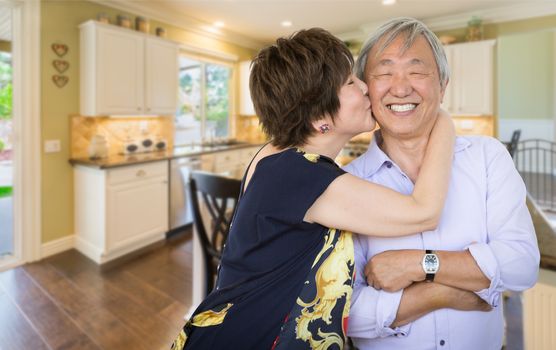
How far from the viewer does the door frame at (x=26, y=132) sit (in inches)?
125

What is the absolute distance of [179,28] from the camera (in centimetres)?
470

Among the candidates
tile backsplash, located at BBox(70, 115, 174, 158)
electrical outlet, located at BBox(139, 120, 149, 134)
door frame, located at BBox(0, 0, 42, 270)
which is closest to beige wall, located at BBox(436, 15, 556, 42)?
tile backsplash, located at BBox(70, 115, 174, 158)

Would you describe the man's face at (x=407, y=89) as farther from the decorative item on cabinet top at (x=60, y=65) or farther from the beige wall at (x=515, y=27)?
the beige wall at (x=515, y=27)

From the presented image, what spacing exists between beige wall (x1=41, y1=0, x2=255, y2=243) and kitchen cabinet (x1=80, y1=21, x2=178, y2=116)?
109 millimetres

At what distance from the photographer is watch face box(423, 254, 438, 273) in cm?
82

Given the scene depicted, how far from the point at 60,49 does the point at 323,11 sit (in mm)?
3166

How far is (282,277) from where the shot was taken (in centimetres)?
81

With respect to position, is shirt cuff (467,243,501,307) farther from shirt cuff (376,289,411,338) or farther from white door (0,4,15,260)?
white door (0,4,15,260)

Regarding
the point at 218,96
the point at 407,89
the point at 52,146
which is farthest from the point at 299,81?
the point at 218,96

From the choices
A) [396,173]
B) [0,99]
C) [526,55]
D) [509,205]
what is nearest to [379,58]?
[396,173]

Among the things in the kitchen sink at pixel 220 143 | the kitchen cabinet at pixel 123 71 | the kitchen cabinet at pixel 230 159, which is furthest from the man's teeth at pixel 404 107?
the kitchen sink at pixel 220 143

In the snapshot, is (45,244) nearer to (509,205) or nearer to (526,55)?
(509,205)

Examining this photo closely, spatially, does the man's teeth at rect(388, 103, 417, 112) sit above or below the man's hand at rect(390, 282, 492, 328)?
above

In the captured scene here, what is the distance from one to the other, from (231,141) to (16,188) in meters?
3.25
